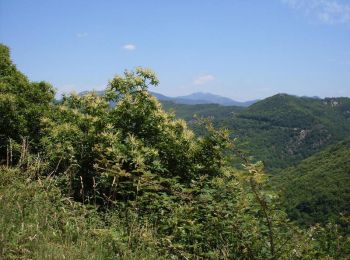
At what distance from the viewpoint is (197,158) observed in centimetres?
945

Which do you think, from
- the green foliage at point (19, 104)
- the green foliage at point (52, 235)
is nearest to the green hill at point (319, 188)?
the green foliage at point (19, 104)

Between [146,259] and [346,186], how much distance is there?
123772 millimetres

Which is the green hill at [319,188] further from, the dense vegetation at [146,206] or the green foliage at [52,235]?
the green foliage at [52,235]

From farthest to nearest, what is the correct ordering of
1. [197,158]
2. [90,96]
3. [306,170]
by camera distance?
[306,170] → [90,96] → [197,158]

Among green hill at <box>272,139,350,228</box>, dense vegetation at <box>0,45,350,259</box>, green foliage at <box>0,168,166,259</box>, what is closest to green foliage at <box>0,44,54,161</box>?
dense vegetation at <box>0,45,350,259</box>

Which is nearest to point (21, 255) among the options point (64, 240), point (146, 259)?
point (64, 240)

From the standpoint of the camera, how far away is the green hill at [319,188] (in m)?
107

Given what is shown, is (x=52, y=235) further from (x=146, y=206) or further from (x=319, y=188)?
(x=319, y=188)

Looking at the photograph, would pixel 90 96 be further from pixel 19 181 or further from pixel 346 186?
pixel 346 186

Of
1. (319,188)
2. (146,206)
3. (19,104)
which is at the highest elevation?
(19,104)

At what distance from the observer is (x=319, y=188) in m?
119

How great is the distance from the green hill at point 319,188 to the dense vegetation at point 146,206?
89.1 metres

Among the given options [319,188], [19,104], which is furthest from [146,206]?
[319,188]

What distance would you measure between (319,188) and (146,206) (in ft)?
404
